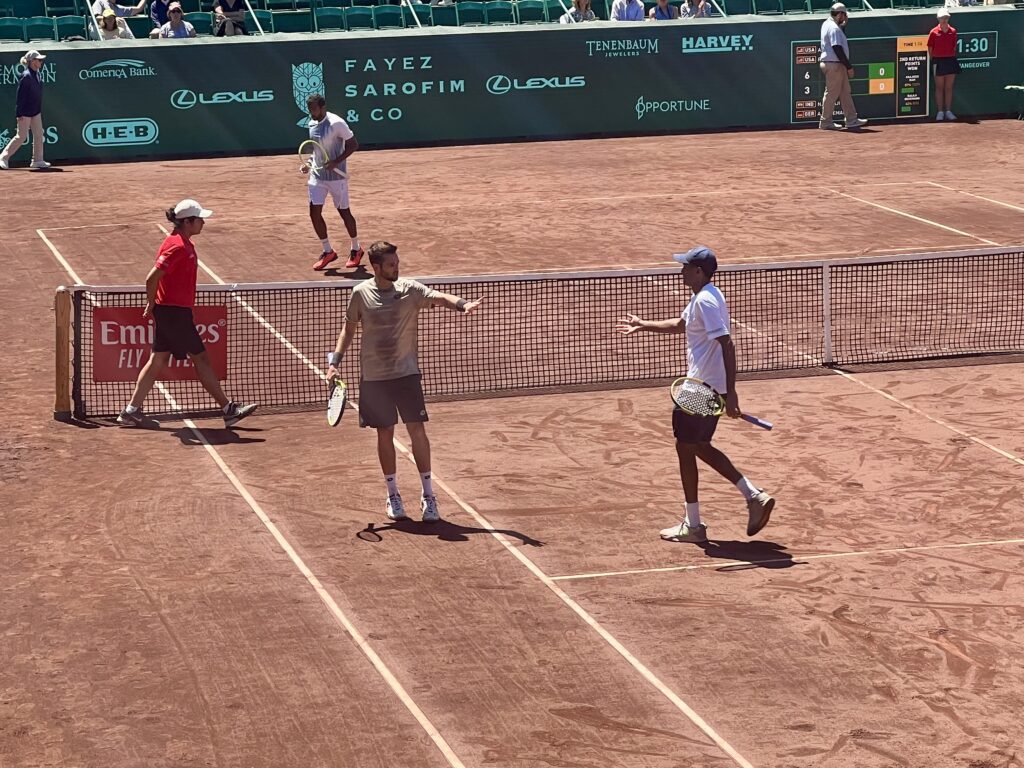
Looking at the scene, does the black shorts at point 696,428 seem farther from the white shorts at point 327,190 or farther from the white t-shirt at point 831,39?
the white t-shirt at point 831,39

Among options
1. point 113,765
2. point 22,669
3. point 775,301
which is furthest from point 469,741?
point 775,301

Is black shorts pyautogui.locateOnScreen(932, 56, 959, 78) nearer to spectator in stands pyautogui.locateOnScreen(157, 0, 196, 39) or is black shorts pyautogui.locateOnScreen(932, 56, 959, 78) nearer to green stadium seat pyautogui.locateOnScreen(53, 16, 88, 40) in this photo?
spectator in stands pyautogui.locateOnScreen(157, 0, 196, 39)

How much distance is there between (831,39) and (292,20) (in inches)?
417

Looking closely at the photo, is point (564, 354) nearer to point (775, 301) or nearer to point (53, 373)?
point (775, 301)

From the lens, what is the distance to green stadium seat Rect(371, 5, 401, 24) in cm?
3259

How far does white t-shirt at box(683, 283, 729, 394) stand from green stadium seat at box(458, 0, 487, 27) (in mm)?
23520

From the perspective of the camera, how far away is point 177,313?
13.8m

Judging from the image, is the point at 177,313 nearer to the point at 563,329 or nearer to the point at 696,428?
the point at 563,329

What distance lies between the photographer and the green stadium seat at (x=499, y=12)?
3334 centimetres

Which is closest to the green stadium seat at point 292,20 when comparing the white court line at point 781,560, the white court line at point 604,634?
the white court line at point 604,634

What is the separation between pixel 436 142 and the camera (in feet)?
106

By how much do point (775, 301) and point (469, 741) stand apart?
11028 millimetres

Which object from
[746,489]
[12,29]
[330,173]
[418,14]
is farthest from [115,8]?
[746,489]

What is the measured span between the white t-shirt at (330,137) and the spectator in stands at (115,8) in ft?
40.9
